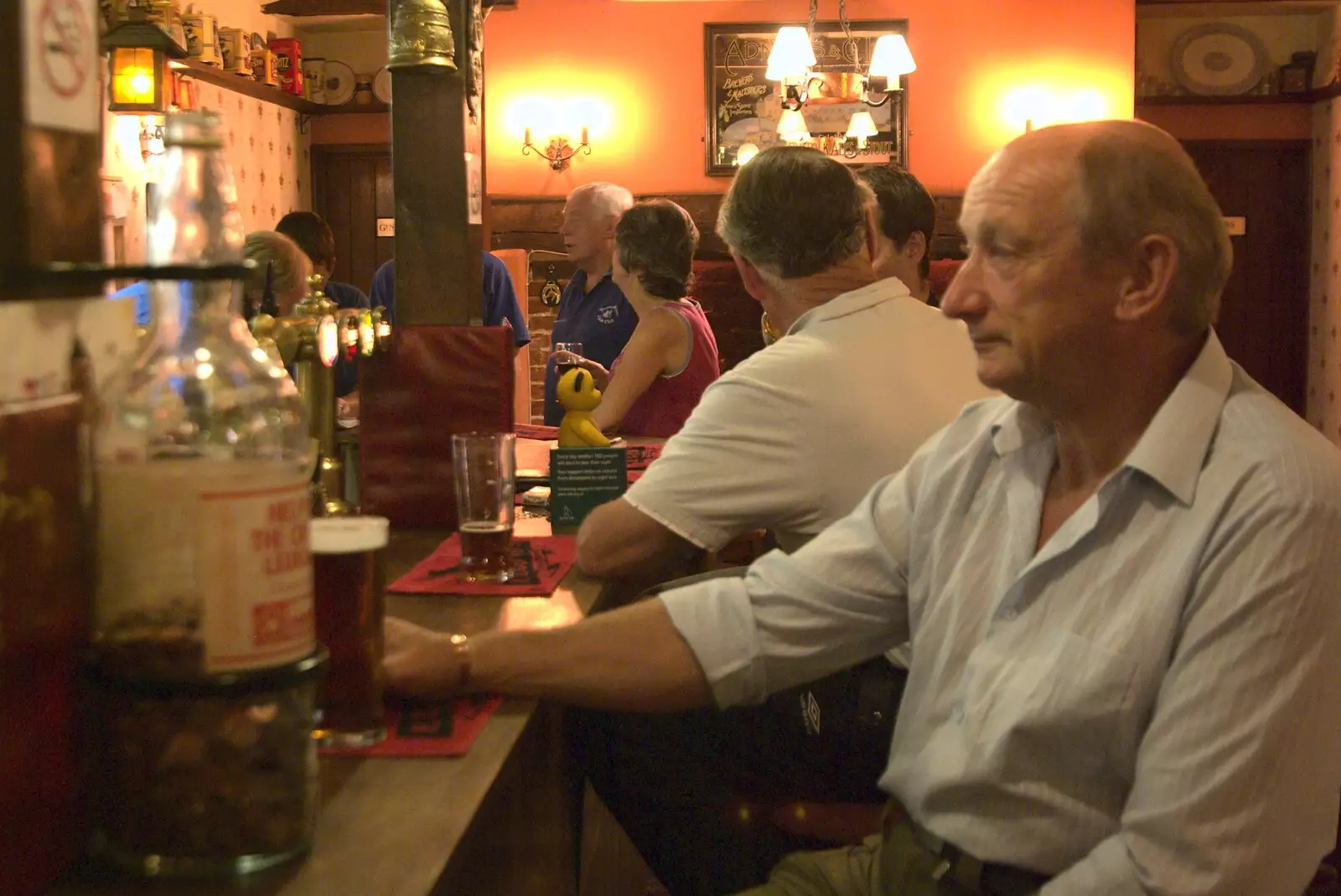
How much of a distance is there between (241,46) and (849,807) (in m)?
6.46

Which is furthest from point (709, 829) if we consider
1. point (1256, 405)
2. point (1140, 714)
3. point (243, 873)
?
point (243, 873)

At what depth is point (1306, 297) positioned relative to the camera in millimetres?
9336

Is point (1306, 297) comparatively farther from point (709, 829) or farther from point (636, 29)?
point (709, 829)

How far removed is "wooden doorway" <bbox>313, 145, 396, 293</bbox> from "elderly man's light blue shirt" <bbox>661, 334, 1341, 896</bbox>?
26.6 ft

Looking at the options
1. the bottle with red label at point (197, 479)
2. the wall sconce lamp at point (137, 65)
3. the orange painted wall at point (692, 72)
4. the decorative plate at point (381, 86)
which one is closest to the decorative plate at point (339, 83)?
the decorative plate at point (381, 86)

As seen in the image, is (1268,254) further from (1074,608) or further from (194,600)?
(194,600)

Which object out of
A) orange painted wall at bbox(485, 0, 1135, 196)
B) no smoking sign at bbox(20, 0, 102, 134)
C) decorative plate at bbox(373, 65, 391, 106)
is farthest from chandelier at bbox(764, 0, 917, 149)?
no smoking sign at bbox(20, 0, 102, 134)

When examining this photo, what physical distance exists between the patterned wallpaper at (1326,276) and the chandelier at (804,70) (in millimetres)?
3209

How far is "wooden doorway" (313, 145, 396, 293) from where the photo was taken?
29.4 ft

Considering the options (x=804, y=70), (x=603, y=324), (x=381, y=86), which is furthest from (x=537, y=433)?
(x=381, y=86)

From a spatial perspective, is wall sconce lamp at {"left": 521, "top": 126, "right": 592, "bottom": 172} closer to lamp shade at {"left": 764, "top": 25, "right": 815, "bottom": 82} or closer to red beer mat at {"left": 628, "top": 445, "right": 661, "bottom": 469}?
lamp shade at {"left": 764, "top": 25, "right": 815, "bottom": 82}

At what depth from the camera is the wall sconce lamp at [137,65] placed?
5.12 meters

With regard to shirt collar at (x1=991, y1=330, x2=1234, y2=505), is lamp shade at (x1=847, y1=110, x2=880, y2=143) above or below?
above

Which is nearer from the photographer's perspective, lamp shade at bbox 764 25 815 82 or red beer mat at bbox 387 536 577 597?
red beer mat at bbox 387 536 577 597
